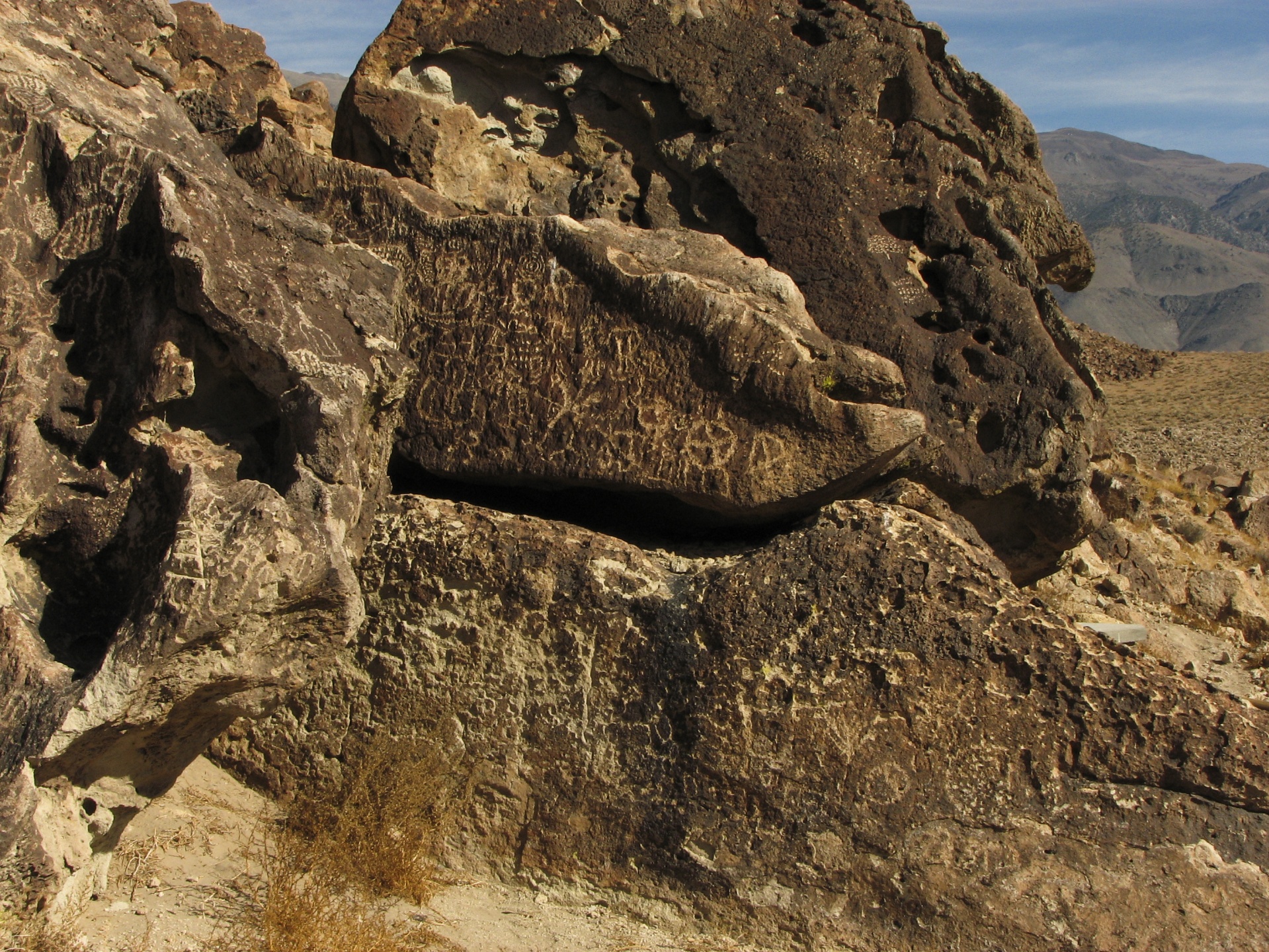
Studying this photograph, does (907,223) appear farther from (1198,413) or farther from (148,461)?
(1198,413)

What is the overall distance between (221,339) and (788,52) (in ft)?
8.68

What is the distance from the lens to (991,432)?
3.98m

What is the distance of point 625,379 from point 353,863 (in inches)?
60.8

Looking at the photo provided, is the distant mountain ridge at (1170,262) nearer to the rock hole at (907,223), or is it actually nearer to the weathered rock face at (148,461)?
the rock hole at (907,223)

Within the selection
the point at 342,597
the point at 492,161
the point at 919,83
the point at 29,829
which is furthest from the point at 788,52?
the point at 29,829

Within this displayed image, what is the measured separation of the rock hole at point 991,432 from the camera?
13.0ft

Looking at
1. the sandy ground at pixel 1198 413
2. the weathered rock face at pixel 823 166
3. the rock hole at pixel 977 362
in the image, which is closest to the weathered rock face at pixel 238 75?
the weathered rock face at pixel 823 166

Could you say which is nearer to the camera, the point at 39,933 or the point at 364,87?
the point at 39,933

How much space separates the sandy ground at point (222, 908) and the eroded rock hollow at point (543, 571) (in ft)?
0.27

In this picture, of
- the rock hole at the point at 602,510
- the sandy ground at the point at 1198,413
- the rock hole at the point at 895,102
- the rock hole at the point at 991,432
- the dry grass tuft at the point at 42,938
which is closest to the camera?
the dry grass tuft at the point at 42,938

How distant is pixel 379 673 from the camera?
10.4 feet

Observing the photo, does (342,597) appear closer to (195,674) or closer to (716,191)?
(195,674)

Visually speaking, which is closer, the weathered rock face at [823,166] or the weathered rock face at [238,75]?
the weathered rock face at [823,166]

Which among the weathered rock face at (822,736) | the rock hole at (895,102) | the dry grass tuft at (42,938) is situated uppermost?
the rock hole at (895,102)
